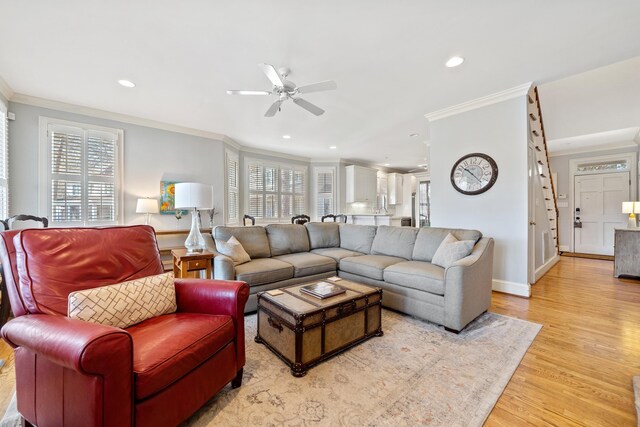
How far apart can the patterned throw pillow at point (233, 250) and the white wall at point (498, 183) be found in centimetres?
288

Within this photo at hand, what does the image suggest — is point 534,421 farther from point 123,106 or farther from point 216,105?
point 123,106

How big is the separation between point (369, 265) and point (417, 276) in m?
0.62

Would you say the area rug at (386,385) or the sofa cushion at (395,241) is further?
the sofa cushion at (395,241)

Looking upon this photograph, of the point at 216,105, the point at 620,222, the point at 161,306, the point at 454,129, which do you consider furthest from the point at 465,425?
the point at 620,222

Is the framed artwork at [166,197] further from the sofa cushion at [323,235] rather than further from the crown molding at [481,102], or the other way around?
the crown molding at [481,102]

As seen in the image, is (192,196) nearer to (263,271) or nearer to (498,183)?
(263,271)

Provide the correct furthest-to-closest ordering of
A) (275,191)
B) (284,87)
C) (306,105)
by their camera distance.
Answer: (275,191) < (306,105) < (284,87)

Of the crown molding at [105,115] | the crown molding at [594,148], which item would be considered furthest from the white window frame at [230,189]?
the crown molding at [594,148]

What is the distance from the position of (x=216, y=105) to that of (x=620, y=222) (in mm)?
8322

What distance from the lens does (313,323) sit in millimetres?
1846

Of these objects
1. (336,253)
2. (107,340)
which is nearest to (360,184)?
(336,253)

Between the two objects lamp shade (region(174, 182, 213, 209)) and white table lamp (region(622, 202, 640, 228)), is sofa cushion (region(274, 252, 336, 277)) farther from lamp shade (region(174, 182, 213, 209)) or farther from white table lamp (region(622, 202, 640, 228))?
white table lamp (region(622, 202, 640, 228))

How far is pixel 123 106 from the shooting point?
375 centimetres

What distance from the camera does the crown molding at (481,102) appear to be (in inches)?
126
